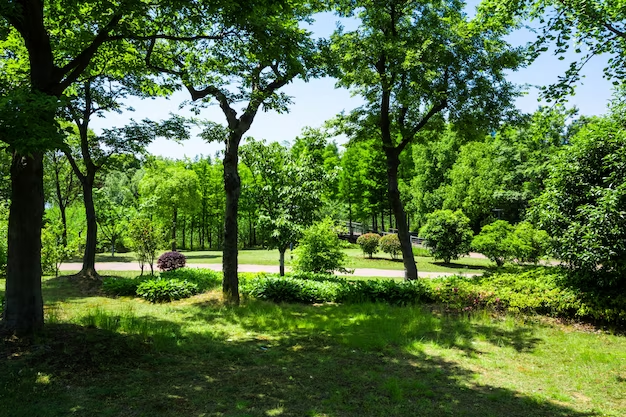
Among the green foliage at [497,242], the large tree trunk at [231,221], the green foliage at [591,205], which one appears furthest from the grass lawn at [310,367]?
the green foliage at [497,242]

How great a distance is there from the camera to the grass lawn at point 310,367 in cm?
437

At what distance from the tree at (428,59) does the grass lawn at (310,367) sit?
5.66 meters

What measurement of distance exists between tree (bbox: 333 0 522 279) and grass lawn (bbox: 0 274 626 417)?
18.6 feet

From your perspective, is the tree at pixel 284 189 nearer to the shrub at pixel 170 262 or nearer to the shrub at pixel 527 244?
the shrub at pixel 170 262

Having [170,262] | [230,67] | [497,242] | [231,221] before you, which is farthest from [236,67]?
[497,242]

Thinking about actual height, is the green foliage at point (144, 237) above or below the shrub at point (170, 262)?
above

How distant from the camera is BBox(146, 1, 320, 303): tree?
7.52 metres

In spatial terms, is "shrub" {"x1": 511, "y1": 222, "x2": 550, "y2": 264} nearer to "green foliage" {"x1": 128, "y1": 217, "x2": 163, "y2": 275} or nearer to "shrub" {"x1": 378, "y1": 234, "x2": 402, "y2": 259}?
"shrub" {"x1": 378, "y1": 234, "x2": 402, "y2": 259}

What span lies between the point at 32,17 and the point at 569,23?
33.2 ft

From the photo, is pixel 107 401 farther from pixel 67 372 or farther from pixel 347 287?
pixel 347 287

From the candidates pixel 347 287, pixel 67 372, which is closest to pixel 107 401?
pixel 67 372

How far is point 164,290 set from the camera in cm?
1099

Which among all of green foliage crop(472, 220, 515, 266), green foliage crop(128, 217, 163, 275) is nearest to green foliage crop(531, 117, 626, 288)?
green foliage crop(472, 220, 515, 266)

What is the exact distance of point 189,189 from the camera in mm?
34812
